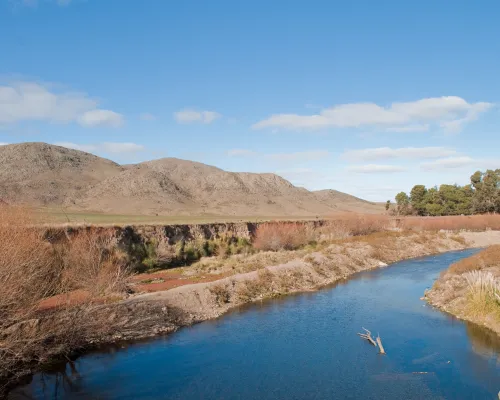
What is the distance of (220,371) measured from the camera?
1523cm

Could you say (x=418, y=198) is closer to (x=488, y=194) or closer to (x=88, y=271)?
(x=488, y=194)

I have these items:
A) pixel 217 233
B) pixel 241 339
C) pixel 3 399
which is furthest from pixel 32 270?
pixel 217 233

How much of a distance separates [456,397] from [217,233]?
36.4 m

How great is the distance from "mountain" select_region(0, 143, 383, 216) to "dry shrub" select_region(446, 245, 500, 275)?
61.2 metres

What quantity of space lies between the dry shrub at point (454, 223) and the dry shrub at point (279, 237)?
22.2m

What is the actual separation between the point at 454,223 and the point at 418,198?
27239 millimetres

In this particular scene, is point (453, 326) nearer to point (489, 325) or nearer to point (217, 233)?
point (489, 325)

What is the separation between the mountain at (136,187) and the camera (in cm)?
8300

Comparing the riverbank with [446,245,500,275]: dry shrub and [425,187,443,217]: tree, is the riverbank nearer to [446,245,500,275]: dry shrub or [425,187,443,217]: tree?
[446,245,500,275]: dry shrub

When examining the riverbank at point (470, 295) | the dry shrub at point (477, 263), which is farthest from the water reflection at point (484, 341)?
the dry shrub at point (477, 263)

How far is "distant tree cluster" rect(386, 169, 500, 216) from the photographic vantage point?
8188 cm

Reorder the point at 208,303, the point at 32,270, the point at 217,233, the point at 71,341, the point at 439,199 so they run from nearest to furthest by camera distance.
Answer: the point at 32,270 → the point at 71,341 → the point at 208,303 → the point at 217,233 → the point at 439,199

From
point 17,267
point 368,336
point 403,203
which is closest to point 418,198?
point 403,203

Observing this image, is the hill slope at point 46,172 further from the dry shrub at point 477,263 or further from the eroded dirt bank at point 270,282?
the dry shrub at point 477,263
